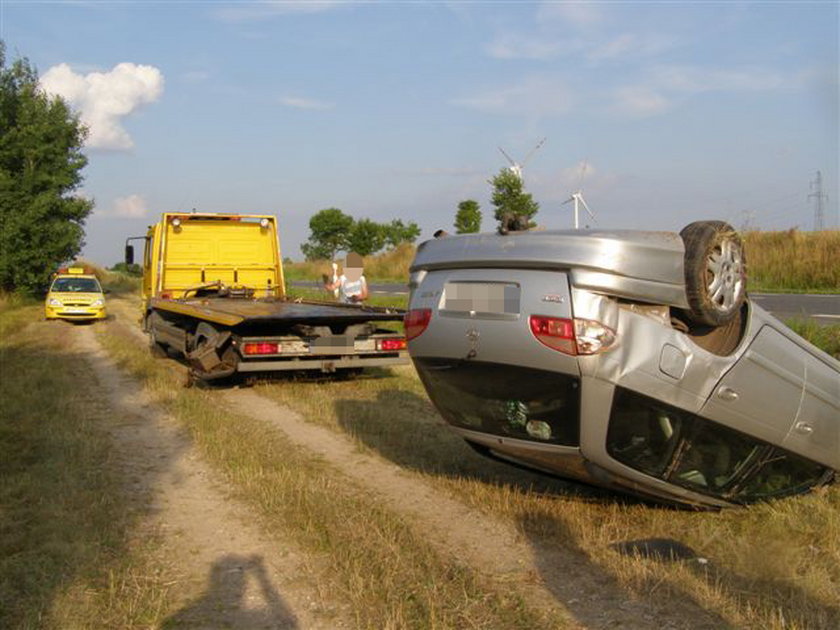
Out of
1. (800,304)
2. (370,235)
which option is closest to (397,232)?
(370,235)

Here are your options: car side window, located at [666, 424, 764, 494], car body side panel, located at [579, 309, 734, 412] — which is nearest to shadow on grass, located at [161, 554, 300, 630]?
car body side panel, located at [579, 309, 734, 412]

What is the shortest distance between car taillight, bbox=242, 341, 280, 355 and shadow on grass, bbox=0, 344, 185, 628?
1722mm

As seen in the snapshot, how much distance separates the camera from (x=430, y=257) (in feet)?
16.3

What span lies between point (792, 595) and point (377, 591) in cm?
200

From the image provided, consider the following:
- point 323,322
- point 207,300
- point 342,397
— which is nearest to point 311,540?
point 342,397

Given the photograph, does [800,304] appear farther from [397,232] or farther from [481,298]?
[397,232]

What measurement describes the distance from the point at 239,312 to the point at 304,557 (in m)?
6.35

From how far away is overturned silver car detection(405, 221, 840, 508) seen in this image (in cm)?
415

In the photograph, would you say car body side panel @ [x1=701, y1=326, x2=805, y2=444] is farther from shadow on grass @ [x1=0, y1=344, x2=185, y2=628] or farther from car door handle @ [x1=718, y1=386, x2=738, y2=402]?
shadow on grass @ [x1=0, y1=344, x2=185, y2=628]

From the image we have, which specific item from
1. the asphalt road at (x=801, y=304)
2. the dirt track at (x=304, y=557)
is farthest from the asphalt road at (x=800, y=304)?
the dirt track at (x=304, y=557)

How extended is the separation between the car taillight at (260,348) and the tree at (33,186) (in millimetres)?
26828

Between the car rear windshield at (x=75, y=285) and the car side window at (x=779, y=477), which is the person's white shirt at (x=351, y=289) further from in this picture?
the car rear windshield at (x=75, y=285)

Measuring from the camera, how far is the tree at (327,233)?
289 feet

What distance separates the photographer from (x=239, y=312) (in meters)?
10.6
